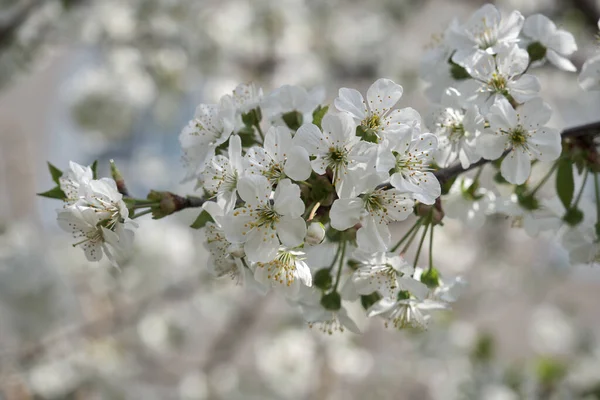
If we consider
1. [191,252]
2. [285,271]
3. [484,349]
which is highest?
[285,271]

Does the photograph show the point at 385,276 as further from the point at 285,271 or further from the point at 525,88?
the point at 525,88

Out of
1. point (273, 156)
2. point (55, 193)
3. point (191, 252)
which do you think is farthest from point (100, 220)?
point (191, 252)

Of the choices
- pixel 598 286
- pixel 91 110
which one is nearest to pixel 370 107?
pixel 91 110

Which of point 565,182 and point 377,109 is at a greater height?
point 377,109

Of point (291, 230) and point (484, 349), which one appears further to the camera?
point (484, 349)

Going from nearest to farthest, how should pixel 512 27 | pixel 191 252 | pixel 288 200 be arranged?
pixel 288 200
pixel 512 27
pixel 191 252

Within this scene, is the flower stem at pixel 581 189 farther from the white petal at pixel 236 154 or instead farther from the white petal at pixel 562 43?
the white petal at pixel 236 154

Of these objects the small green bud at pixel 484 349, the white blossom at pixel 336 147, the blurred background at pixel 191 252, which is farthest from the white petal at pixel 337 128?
the small green bud at pixel 484 349
